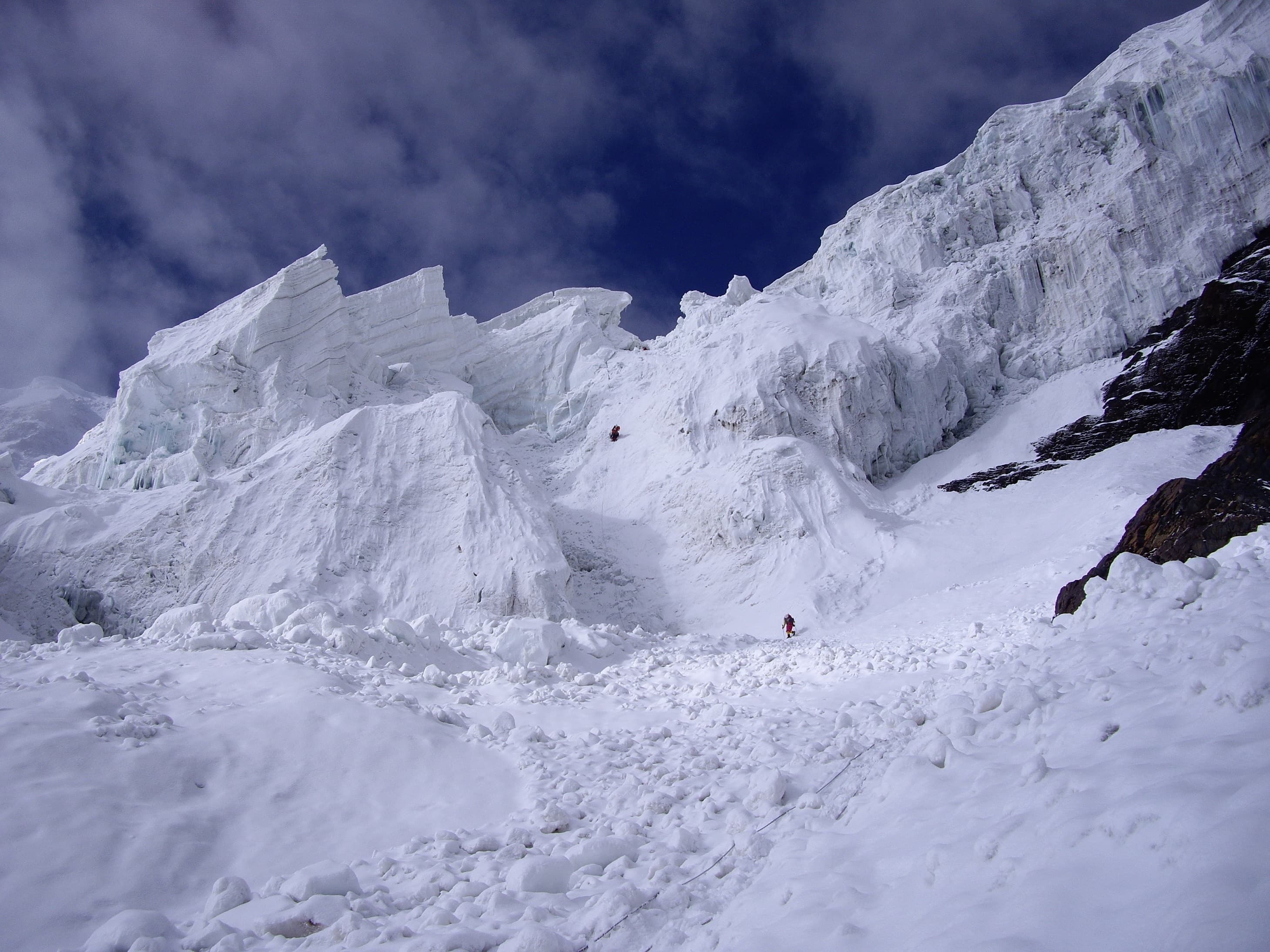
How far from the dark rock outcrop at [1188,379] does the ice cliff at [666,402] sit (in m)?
2.89

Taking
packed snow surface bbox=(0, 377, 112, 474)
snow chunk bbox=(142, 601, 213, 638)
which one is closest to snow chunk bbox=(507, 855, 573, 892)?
snow chunk bbox=(142, 601, 213, 638)

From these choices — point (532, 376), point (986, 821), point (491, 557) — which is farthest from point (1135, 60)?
point (986, 821)

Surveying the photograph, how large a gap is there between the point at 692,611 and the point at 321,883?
64.7 feet

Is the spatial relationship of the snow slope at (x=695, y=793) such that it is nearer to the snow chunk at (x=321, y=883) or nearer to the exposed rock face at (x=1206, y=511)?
the snow chunk at (x=321, y=883)

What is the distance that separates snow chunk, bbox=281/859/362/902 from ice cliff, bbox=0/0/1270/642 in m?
15.7

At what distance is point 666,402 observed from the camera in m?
32.1

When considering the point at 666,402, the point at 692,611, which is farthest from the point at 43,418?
the point at 692,611

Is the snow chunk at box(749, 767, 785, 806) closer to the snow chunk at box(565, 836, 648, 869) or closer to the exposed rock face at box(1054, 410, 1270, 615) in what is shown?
the snow chunk at box(565, 836, 648, 869)

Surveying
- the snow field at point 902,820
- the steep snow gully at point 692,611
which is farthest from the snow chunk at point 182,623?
the snow field at point 902,820

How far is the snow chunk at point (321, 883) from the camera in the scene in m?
4.89

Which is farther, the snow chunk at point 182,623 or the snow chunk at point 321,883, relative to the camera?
the snow chunk at point 182,623

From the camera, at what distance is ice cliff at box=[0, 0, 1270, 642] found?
21781 millimetres

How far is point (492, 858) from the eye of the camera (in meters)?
5.55

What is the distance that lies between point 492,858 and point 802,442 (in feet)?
Result: 77.1
